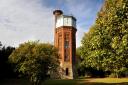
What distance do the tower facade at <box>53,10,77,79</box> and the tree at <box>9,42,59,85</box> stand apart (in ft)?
121

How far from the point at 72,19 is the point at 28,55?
145 feet

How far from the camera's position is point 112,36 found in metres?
35.3

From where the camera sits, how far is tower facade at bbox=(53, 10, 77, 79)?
9656 cm

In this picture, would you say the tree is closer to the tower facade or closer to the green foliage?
the green foliage

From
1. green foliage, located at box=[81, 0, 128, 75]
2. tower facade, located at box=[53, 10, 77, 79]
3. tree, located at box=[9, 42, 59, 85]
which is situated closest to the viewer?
green foliage, located at box=[81, 0, 128, 75]

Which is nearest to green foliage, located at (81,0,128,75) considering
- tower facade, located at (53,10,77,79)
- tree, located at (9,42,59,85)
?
tree, located at (9,42,59,85)

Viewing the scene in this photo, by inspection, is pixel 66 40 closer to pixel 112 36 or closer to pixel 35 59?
pixel 35 59

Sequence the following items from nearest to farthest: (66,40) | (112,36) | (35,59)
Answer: (112,36), (35,59), (66,40)

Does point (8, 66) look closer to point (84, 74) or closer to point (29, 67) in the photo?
point (29, 67)

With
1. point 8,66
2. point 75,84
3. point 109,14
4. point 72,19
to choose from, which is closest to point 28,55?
point 75,84

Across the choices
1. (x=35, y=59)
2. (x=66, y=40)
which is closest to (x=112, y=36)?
(x=35, y=59)

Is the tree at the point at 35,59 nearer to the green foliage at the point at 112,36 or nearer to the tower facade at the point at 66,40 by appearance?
the green foliage at the point at 112,36

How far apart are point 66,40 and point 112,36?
210ft

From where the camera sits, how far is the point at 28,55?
5731cm
